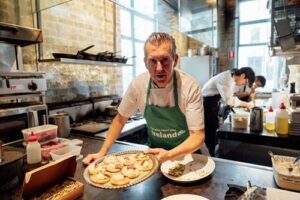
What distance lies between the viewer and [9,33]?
161 centimetres

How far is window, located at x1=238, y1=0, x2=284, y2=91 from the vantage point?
6.29 meters

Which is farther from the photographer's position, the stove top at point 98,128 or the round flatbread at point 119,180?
the stove top at point 98,128

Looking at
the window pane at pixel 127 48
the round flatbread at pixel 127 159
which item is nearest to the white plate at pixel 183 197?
the round flatbread at pixel 127 159

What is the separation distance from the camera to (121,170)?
3.08 feet

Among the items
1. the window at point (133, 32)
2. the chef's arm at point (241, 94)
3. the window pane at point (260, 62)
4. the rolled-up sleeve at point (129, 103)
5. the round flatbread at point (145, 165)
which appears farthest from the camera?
the window pane at point (260, 62)

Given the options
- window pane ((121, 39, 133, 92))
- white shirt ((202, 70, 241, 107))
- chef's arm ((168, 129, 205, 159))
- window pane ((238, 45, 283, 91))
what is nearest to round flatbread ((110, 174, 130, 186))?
chef's arm ((168, 129, 205, 159))

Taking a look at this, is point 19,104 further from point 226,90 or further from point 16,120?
point 226,90

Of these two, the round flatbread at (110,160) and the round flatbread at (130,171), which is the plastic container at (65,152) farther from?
the round flatbread at (130,171)

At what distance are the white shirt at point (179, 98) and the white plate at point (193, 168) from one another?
0.19 metres

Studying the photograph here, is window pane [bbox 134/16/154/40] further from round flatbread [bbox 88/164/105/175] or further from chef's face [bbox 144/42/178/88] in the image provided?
round flatbread [bbox 88/164/105/175]

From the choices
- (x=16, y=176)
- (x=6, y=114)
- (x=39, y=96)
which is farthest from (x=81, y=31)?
(x=16, y=176)

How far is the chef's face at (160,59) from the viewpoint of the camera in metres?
1.13

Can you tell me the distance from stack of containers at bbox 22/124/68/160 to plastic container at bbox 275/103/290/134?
1755 millimetres

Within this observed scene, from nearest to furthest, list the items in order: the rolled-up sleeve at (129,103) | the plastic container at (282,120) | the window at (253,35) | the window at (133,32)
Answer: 1. the rolled-up sleeve at (129,103)
2. the plastic container at (282,120)
3. the window at (133,32)
4. the window at (253,35)
